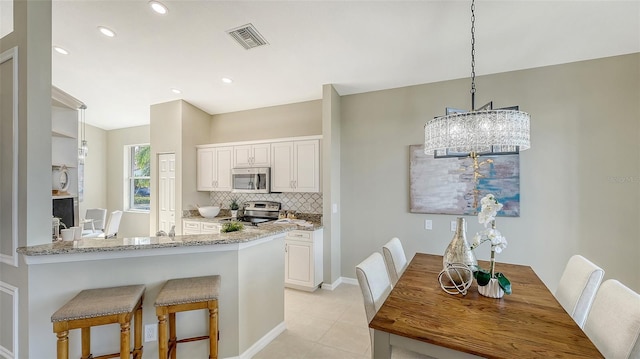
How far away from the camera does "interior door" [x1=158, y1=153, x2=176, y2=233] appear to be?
4.62 m

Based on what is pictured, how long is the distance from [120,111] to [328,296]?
17.8 ft

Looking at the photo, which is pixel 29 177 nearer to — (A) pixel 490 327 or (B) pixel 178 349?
(B) pixel 178 349

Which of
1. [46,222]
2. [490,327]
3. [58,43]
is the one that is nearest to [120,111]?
[58,43]

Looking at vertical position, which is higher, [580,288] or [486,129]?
[486,129]

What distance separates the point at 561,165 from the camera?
2.88 m

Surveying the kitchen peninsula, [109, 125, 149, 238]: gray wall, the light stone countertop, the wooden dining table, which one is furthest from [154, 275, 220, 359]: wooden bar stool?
[109, 125, 149, 238]: gray wall

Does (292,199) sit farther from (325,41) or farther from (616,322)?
(616,322)

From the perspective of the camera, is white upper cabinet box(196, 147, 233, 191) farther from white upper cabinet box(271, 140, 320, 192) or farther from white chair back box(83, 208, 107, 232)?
white chair back box(83, 208, 107, 232)

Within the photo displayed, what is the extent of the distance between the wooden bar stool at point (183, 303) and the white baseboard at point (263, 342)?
1.40 ft

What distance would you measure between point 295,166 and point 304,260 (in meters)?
1.38

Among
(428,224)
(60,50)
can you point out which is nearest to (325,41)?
(428,224)

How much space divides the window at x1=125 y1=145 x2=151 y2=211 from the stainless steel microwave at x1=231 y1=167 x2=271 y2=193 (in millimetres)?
3382

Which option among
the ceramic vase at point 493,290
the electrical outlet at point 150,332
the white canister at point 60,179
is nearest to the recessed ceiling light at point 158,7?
the white canister at point 60,179

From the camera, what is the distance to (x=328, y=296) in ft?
11.2
